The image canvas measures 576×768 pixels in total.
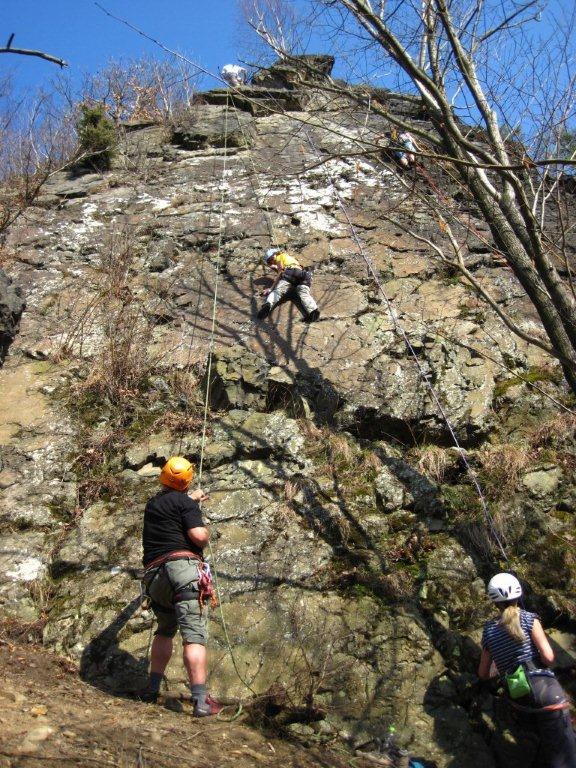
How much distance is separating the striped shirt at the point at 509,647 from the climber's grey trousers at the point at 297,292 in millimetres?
4518

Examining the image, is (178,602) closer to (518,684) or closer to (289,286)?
(518,684)

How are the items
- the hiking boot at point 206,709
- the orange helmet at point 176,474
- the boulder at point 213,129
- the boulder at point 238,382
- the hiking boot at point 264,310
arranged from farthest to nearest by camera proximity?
the boulder at point 213,129 < the hiking boot at point 264,310 < the boulder at point 238,382 < the orange helmet at point 176,474 < the hiking boot at point 206,709

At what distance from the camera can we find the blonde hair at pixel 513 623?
388 centimetres

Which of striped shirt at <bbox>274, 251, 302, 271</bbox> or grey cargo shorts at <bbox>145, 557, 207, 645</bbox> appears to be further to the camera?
striped shirt at <bbox>274, 251, 302, 271</bbox>

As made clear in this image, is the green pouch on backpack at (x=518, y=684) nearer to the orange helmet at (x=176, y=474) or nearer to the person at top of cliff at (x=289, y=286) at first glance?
the orange helmet at (x=176, y=474)

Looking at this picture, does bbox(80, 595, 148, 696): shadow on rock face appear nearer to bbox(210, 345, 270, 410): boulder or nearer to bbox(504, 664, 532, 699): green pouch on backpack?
A: bbox(504, 664, 532, 699): green pouch on backpack

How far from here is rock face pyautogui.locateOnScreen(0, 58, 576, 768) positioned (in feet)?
14.7

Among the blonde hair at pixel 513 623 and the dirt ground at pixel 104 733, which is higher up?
the blonde hair at pixel 513 623

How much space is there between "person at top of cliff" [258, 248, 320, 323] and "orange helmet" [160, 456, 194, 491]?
3762 mm

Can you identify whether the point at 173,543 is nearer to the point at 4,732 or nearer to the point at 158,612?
the point at 158,612

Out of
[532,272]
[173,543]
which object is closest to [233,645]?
[173,543]

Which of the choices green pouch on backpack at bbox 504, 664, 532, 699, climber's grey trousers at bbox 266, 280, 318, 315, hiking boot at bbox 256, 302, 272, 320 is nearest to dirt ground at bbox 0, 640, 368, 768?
green pouch on backpack at bbox 504, 664, 532, 699

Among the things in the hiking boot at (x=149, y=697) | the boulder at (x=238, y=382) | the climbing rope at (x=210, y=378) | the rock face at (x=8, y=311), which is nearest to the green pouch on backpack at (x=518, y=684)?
the climbing rope at (x=210, y=378)

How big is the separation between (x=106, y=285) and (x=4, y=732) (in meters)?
6.29
